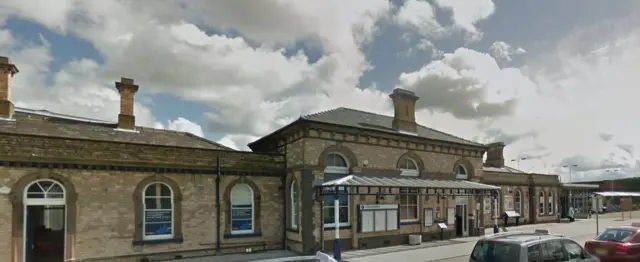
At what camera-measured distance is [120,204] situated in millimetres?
12977

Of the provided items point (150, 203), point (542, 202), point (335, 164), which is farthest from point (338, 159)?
point (542, 202)

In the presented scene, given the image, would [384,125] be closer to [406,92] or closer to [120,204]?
[406,92]

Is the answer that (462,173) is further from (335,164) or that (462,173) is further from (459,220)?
(335,164)

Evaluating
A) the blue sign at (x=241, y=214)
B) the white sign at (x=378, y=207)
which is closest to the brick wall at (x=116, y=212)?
the blue sign at (x=241, y=214)

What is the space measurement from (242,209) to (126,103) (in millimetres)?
7226

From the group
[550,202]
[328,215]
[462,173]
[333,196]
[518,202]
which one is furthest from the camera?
[550,202]

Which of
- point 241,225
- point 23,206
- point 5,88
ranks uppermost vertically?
point 5,88

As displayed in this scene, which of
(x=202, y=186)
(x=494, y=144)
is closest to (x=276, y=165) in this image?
(x=202, y=186)

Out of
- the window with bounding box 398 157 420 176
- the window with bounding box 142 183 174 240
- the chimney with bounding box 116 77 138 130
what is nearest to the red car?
the window with bounding box 398 157 420 176

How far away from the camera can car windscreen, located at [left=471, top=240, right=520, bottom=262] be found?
7309 millimetres

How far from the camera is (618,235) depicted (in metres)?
11.2

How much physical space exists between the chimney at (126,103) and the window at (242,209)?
5903mm

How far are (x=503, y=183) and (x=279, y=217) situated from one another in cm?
1803

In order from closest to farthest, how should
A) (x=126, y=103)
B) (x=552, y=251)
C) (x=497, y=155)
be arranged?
(x=552, y=251) → (x=126, y=103) → (x=497, y=155)
